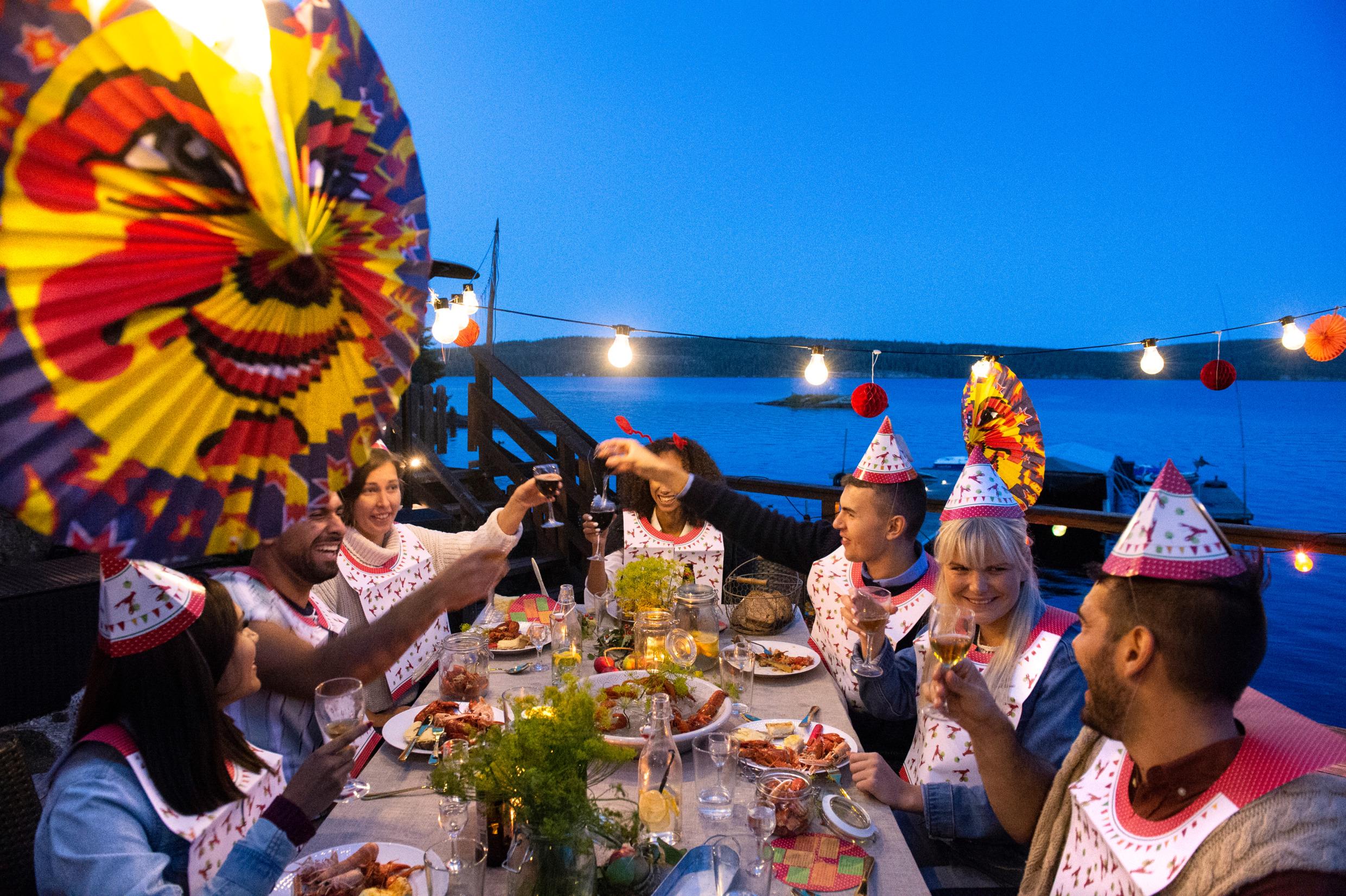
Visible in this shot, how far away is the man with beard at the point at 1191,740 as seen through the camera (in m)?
1.17

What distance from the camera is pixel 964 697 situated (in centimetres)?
182

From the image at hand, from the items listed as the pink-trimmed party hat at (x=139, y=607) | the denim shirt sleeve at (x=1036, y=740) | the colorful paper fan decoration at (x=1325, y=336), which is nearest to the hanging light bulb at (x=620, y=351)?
the denim shirt sleeve at (x=1036, y=740)

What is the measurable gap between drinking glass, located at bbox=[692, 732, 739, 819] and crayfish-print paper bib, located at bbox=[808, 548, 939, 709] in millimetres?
923

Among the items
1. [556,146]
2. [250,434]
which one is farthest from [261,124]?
[556,146]

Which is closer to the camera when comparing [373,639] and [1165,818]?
[1165,818]

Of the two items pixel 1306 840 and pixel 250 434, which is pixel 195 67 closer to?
pixel 250 434

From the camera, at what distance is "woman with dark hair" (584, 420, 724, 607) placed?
4.46 m

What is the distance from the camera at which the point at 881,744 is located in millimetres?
2809

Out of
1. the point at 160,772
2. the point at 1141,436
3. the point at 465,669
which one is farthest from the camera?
the point at 1141,436

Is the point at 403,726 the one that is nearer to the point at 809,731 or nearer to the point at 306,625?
the point at 306,625

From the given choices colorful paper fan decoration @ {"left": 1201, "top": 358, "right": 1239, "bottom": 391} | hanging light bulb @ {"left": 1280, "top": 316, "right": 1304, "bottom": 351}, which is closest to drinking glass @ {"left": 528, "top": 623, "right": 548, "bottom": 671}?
colorful paper fan decoration @ {"left": 1201, "top": 358, "right": 1239, "bottom": 391}

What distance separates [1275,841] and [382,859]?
1756mm

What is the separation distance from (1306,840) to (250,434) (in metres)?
1.75

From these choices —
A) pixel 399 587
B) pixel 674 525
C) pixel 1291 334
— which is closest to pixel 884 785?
pixel 399 587
